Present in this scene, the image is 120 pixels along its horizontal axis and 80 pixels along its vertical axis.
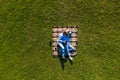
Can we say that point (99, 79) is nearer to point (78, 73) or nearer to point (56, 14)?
point (78, 73)

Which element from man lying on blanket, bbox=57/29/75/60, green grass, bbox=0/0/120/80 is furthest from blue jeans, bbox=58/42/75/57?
green grass, bbox=0/0/120/80

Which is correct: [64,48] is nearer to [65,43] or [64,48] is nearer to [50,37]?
[65,43]

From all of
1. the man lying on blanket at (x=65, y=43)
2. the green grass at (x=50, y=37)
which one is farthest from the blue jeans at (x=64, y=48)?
the green grass at (x=50, y=37)

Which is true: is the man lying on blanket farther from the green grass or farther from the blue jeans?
the green grass

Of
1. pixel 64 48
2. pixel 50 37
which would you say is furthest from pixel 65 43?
pixel 50 37


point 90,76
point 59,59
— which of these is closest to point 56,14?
point 59,59
